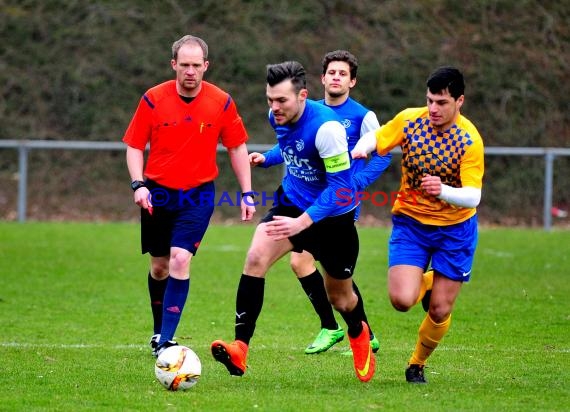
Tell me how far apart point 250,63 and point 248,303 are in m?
16.7

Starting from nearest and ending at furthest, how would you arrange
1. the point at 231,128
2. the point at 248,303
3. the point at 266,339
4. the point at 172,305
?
the point at 248,303 → the point at 172,305 → the point at 231,128 → the point at 266,339

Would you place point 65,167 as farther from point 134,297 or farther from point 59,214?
point 134,297

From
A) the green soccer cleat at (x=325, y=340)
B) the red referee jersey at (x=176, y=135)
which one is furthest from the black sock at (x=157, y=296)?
the green soccer cleat at (x=325, y=340)

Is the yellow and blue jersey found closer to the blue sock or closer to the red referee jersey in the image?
the red referee jersey

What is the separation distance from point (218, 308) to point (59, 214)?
11602 mm

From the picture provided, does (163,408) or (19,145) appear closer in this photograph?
(163,408)

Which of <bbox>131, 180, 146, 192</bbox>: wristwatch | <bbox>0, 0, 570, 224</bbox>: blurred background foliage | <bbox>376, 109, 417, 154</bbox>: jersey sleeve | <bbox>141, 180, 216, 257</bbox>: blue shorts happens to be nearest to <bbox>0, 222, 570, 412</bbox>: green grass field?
<bbox>141, 180, 216, 257</bbox>: blue shorts

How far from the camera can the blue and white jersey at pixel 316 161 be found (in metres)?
6.08

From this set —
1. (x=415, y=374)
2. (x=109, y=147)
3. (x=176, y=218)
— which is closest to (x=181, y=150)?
(x=176, y=218)

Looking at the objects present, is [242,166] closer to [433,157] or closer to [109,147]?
[433,157]

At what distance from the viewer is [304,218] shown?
5984mm

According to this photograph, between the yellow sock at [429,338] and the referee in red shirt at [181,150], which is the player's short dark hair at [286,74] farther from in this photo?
the yellow sock at [429,338]

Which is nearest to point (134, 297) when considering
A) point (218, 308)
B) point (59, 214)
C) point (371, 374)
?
point (218, 308)

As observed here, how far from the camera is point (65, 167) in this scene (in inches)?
848
